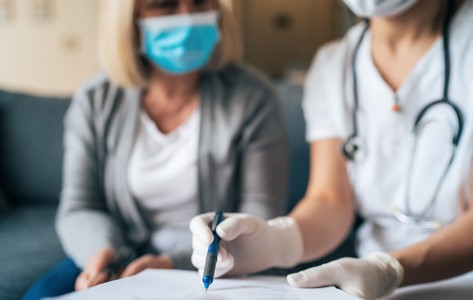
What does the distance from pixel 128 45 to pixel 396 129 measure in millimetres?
703

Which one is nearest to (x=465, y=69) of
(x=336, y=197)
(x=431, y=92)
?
(x=431, y=92)

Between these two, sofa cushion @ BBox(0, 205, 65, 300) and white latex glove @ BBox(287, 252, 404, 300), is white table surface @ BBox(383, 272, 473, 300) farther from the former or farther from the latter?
sofa cushion @ BBox(0, 205, 65, 300)

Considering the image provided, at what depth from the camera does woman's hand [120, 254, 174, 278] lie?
1.09 m

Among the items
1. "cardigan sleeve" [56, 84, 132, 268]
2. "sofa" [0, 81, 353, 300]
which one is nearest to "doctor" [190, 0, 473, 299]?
"cardigan sleeve" [56, 84, 132, 268]

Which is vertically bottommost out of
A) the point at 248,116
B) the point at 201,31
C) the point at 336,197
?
the point at 336,197

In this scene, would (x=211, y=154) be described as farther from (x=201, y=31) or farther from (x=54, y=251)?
(x=54, y=251)

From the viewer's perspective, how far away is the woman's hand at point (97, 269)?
3.60 ft

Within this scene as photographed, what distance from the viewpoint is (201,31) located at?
1414mm

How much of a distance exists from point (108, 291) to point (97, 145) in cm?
79

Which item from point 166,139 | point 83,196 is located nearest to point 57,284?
point 83,196

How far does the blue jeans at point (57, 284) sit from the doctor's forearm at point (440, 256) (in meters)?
0.69

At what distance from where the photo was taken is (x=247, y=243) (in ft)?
3.01

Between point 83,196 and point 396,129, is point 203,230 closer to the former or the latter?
point 396,129

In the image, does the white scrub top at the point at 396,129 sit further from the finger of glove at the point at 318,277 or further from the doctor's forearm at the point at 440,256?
the finger of glove at the point at 318,277
